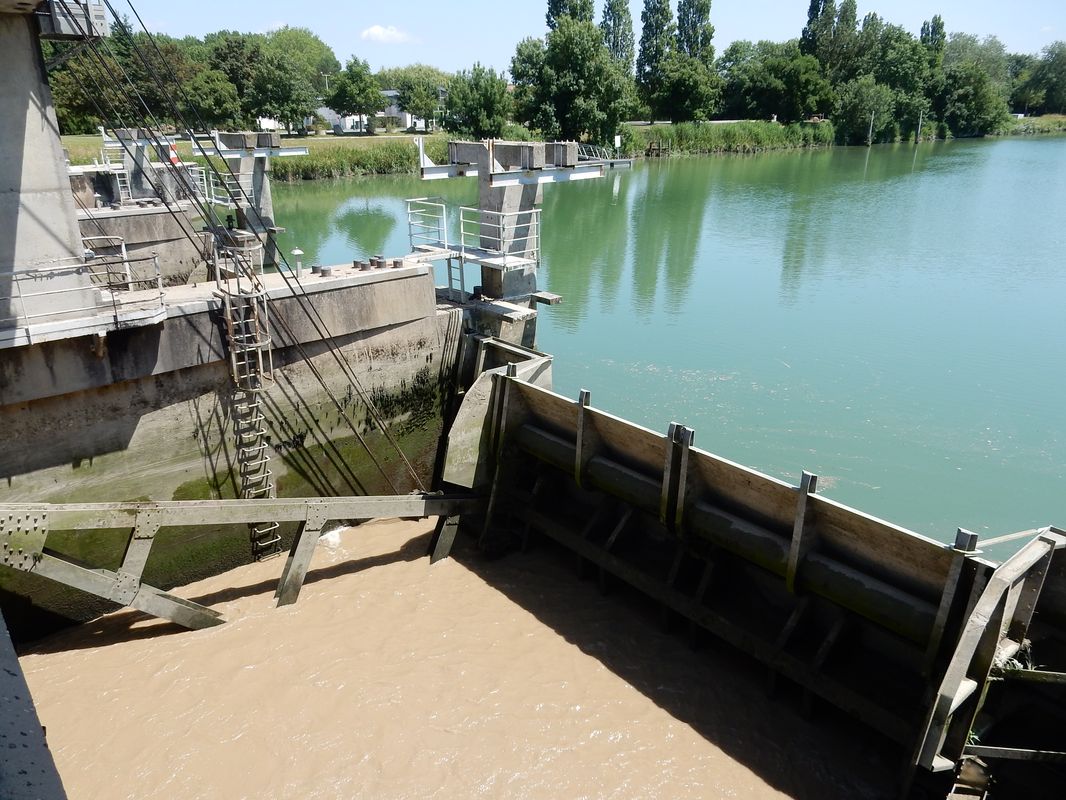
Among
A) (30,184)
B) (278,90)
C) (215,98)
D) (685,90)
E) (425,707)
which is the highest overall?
(685,90)

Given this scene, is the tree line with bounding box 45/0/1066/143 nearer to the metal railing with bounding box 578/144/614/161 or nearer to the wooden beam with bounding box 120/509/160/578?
the metal railing with bounding box 578/144/614/161

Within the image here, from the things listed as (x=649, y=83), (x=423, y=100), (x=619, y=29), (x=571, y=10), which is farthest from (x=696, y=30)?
(x=423, y=100)

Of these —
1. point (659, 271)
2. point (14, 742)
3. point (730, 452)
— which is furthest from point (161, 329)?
point (659, 271)

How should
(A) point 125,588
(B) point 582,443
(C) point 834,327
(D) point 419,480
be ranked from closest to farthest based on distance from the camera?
(A) point 125,588 → (B) point 582,443 → (D) point 419,480 → (C) point 834,327

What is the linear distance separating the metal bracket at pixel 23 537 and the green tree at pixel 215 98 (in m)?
Answer: 57.4

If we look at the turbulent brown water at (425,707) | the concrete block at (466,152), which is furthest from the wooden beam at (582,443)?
the concrete block at (466,152)

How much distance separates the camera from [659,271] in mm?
27891

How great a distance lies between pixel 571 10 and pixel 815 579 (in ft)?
244

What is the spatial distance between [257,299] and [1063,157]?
237 ft

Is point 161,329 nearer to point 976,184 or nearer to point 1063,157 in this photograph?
point 976,184

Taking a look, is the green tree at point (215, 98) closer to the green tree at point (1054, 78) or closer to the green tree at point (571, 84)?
the green tree at point (571, 84)

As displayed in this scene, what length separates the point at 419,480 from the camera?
Answer: 12.6m

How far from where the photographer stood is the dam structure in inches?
285

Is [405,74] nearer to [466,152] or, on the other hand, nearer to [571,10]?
[571,10]
